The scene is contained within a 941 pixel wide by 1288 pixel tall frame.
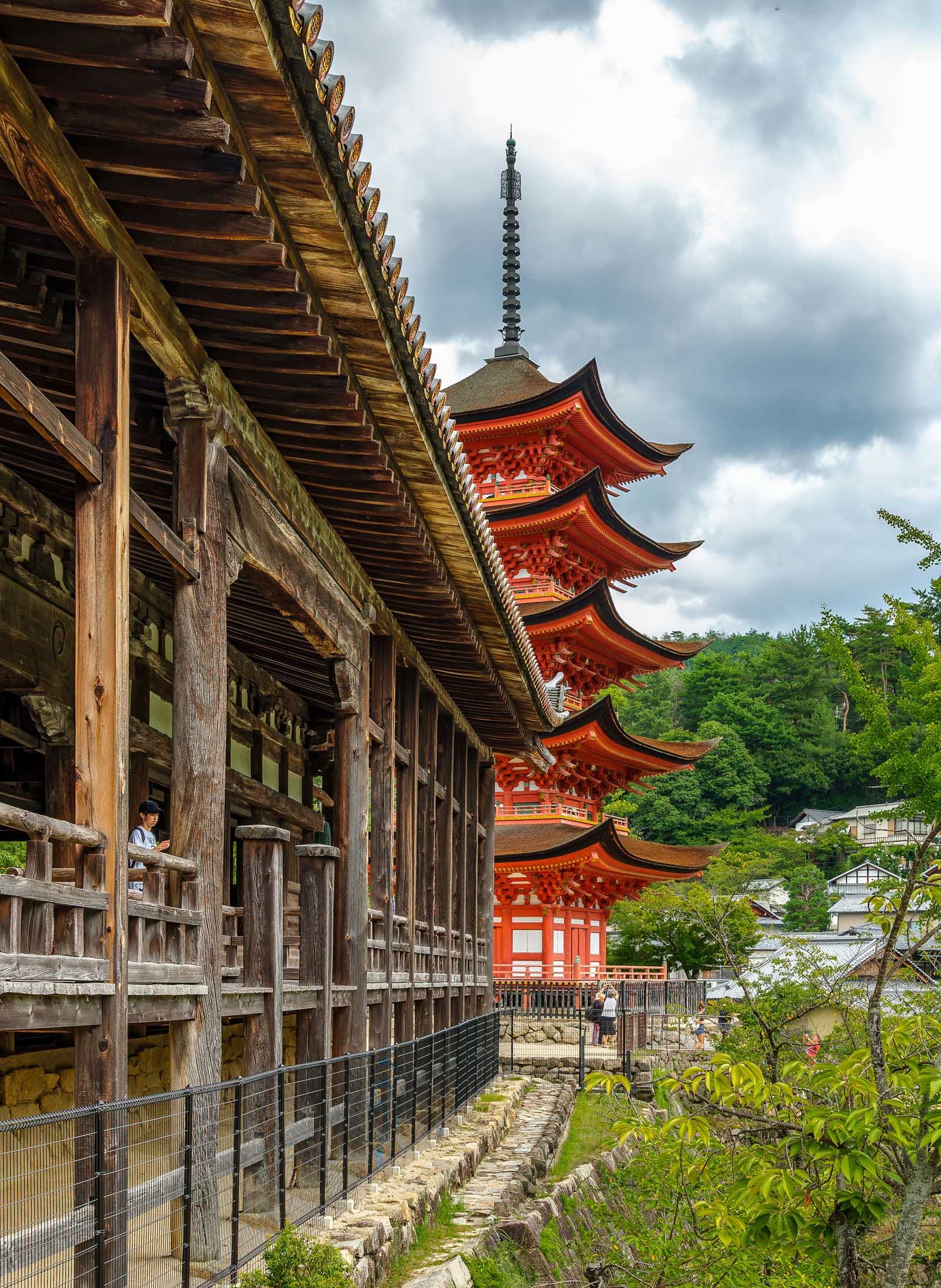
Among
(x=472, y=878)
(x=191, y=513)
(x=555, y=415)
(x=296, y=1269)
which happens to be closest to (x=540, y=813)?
(x=555, y=415)

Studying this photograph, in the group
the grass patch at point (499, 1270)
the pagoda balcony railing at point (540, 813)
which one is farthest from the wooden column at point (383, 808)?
the pagoda balcony railing at point (540, 813)

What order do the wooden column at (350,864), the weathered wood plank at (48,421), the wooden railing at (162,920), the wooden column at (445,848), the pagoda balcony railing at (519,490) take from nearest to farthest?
the weathered wood plank at (48,421), the wooden railing at (162,920), the wooden column at (350,864), the wooden column at (445,848), the pagoda balcony railing at (519,490)

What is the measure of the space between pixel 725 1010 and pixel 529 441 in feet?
65.5

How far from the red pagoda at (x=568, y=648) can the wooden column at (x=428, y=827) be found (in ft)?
52.2

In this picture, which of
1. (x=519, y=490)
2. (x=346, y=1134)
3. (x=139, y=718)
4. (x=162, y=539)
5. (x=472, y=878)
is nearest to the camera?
(x=162, y=539)

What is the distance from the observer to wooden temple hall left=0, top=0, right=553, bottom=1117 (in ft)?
16.4

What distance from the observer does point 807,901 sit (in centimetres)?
6353

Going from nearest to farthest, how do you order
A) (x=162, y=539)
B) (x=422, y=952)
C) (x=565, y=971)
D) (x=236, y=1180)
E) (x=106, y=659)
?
(x=106, y=659) < (x=236, y=1180) < (x=162, y=539) < (x=422, y=952) < (x=565, y=971)

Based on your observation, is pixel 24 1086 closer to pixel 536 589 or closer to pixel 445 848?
pixel 445 848

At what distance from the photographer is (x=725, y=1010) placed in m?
18.7

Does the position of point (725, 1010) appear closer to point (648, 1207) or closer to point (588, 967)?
point (648, 1207)

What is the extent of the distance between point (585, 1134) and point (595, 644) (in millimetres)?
18366

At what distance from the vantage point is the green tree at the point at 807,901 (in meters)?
61.1

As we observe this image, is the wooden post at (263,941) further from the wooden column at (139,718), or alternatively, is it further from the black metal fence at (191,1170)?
the wooden column at (139,718)
